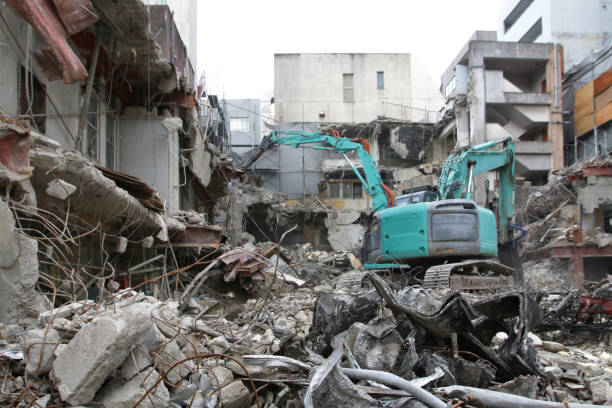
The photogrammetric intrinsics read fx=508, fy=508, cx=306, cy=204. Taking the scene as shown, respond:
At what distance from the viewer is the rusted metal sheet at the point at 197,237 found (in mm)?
11070

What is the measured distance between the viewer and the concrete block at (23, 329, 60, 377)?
355cm

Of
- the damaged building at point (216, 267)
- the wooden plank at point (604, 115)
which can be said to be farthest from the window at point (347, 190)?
the wooden plank at point (604, 115)

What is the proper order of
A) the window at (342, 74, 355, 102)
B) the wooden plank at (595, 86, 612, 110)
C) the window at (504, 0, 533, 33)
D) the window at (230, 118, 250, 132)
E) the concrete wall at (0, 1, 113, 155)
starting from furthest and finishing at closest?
the window at (504, 0, 533, 33), the window at (342, 74, 355, 102), the window at (230, 118, 250, 132), the wooden plank at (595, 86, 612, 110), the concrete wall at (0, 1, 113, 155)

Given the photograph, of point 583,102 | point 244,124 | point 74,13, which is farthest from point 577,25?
point 74,13

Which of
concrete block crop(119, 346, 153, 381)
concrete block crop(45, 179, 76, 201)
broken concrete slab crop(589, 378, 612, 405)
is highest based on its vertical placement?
concrete block crop(45, 179, 76, 201)

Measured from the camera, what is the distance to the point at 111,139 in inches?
441

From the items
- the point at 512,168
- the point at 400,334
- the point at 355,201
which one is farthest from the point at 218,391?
the point at 355,201

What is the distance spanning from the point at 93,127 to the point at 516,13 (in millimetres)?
41119

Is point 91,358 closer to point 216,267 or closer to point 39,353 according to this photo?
point 39,353

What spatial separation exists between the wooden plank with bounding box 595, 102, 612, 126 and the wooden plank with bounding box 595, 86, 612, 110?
242 millimetres

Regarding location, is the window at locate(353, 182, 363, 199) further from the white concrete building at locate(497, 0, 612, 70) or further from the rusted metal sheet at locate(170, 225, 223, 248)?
the rusted metal sheet at locate(170, 225, 223, 248)

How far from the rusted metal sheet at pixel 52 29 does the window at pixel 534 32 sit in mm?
38583

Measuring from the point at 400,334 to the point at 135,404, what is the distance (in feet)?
9.93

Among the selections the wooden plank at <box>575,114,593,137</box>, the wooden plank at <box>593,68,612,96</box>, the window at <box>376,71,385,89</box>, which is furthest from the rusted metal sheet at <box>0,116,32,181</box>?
the window at <box>376,71,385,89</box>
